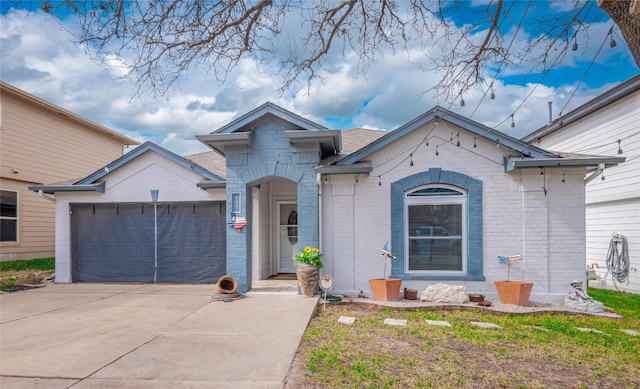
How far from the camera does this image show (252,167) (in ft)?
28.5

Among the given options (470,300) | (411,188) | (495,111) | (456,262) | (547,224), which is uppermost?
(495,111)

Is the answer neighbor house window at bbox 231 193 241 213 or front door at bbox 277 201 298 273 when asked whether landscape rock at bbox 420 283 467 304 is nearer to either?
neighbor house window at bbox 231 193 241 213

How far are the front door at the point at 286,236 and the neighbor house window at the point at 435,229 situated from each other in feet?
13.4

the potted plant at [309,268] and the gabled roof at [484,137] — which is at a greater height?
the gabled roof at [484,137]

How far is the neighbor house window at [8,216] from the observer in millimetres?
12930

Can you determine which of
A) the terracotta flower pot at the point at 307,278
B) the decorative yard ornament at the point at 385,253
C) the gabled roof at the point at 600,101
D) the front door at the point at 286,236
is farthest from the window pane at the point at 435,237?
the front door at the point at 286,236

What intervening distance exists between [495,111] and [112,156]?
17693mm

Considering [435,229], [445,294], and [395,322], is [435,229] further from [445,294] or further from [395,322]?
[395,322]

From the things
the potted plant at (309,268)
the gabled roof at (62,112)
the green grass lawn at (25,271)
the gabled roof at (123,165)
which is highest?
the gabled roof at (62,112)

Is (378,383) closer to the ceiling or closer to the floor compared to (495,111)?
closer to the floor

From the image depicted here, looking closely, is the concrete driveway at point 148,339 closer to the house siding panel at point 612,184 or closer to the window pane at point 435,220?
the window pane at point 435,220

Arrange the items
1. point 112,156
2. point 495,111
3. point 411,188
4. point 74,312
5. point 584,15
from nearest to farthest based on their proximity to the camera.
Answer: point 584,15
point 495,111
point 74,312
point 411,188
point 112,156

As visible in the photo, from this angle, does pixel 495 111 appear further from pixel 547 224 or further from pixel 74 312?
pixel 74 312

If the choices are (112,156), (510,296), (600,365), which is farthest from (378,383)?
(112,156)
